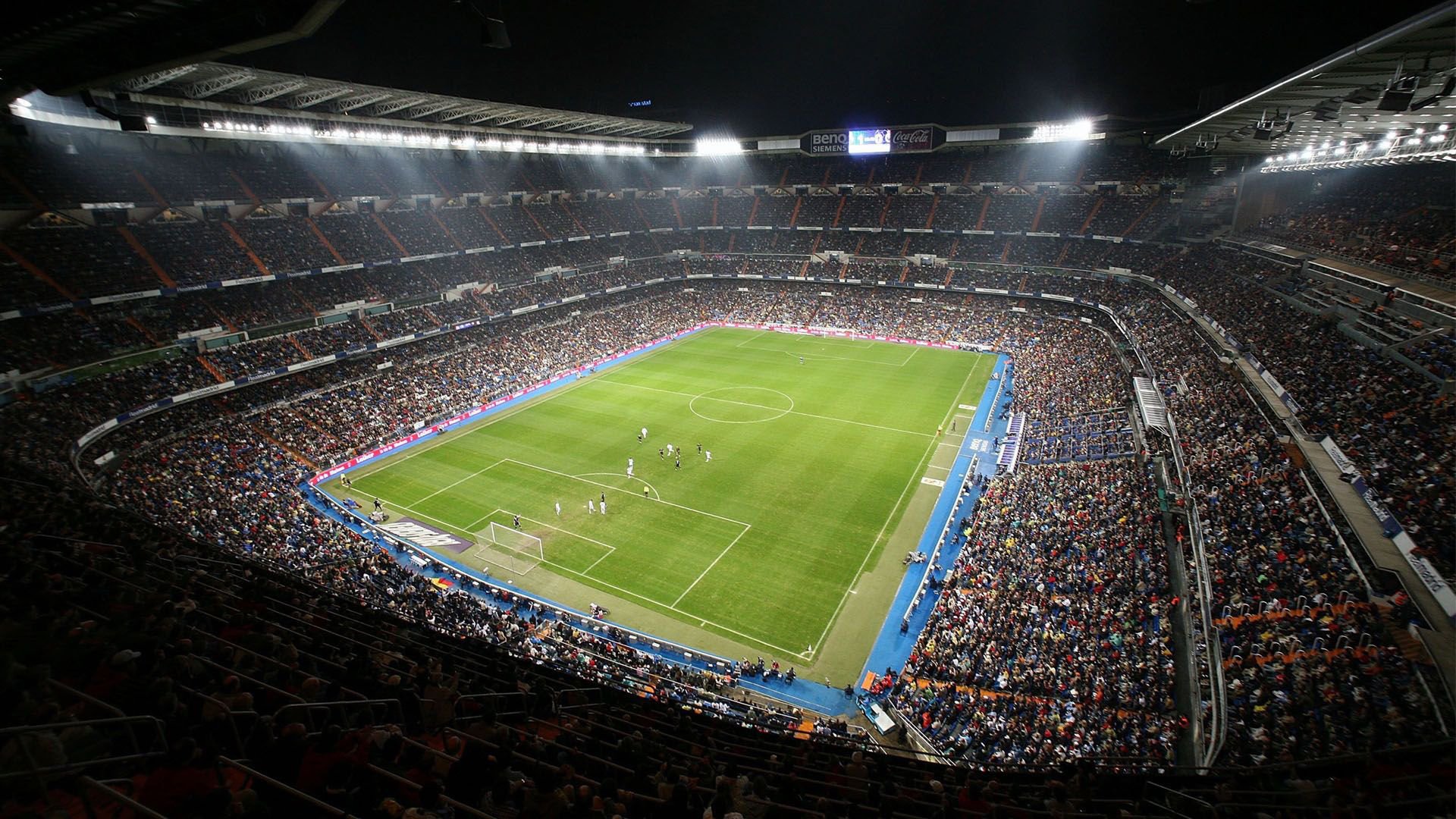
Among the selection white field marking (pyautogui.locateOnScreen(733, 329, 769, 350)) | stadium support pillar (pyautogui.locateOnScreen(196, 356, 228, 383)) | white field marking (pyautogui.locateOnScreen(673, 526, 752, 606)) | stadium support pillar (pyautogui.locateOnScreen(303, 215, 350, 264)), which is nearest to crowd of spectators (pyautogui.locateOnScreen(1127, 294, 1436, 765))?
white field marking (pyautogui.locateOnScreen(673, 526, 752, 606))

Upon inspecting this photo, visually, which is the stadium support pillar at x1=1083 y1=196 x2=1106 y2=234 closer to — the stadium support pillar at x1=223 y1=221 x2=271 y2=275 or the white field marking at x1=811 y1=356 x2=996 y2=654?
the white field marking at x1=811 y1=356 x2=996 y2=654

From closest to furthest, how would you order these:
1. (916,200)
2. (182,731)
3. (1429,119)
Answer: (182,731) → (1429,119) → (916,200)

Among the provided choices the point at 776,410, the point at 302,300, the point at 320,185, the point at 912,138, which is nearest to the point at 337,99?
the point at 302,300

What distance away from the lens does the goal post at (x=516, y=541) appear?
90.8 ft

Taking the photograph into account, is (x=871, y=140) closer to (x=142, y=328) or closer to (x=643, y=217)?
(x=643, y=217)

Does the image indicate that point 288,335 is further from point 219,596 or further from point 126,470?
point 219,596

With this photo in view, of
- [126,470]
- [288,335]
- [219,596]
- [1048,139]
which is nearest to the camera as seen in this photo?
[219,596]

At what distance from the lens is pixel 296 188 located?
48.7 meters

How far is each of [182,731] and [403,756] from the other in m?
1.99

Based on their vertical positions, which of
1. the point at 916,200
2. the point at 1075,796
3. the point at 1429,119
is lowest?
the point at 1075,796

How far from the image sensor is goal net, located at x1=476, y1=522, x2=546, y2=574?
26906mm

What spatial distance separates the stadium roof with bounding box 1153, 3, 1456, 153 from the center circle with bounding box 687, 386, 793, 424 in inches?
1041

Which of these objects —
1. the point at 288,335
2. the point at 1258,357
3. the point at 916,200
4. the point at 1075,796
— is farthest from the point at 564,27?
the point at 916,200

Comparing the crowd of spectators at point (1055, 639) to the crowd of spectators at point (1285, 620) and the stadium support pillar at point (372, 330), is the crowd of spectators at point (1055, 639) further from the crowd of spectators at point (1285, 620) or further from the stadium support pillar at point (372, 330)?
the stadium support pillar at point (372, 330)
